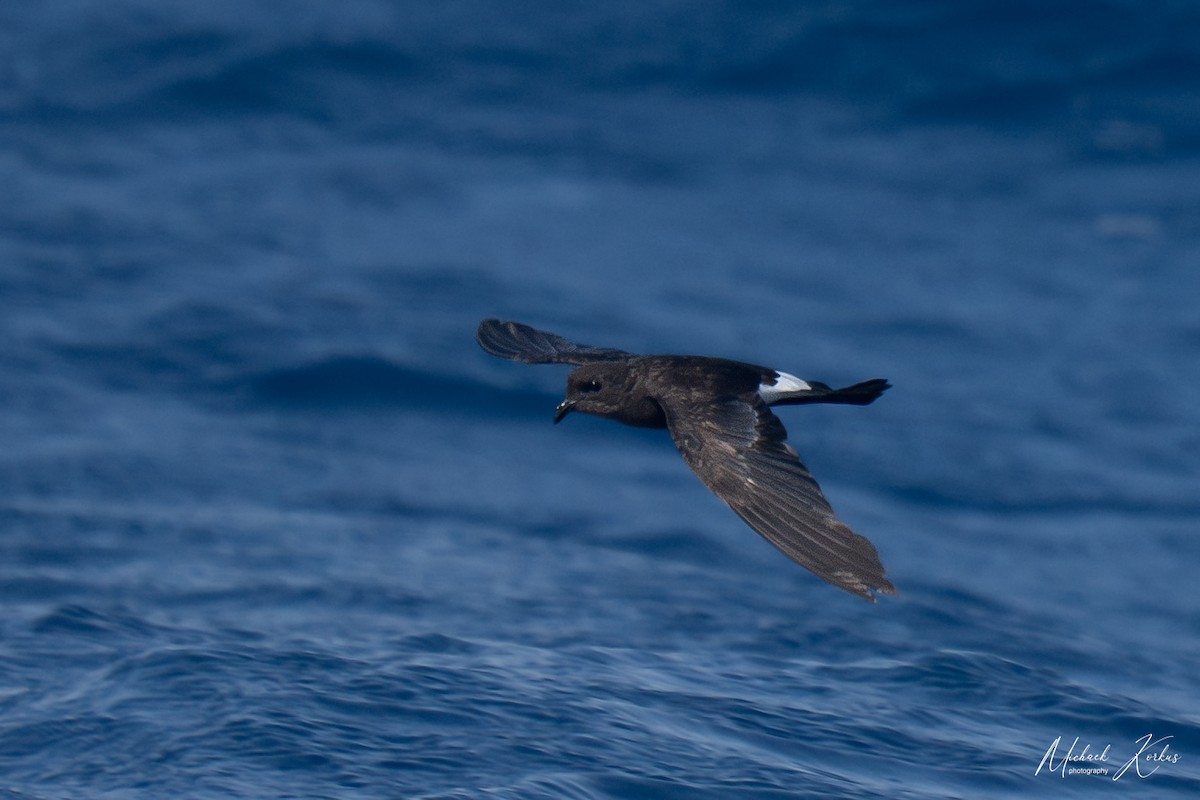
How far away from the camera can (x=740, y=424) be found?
21.0ft

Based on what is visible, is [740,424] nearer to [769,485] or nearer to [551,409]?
[769,485]

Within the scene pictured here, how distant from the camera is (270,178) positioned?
51.5ft

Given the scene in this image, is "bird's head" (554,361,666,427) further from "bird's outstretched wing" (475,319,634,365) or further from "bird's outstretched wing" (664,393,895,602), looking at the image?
"bird's outstretched wing" (475,319,634,365)

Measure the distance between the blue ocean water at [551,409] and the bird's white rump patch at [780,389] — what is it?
6.06 feet

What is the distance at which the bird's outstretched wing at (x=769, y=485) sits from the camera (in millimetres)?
5363

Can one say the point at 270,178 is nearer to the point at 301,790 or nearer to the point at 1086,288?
the point at 1086,288

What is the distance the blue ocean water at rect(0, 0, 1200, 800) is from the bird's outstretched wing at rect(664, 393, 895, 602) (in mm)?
1839

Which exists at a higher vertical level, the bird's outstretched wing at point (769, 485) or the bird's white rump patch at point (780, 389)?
the bird's white rump patch at point (780, 389)

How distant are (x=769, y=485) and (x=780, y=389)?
3.31 feet

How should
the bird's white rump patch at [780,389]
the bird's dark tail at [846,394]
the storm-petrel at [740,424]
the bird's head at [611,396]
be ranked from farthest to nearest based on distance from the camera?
the bird's head at [611,396]
the bird's white rump patch at [780,389]
the bird's dark tail at [846,394]
the storm-petrel at [740,424]

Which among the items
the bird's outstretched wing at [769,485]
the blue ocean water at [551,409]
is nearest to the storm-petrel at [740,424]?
the bird's outstretched wing at [769,485]

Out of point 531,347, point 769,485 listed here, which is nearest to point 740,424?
point 769,485

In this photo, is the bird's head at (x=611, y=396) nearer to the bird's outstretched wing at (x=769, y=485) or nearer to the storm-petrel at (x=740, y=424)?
the storm-petrel at (x=740, y=424)

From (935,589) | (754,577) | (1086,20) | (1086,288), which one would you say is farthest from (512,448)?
(1086,20)
